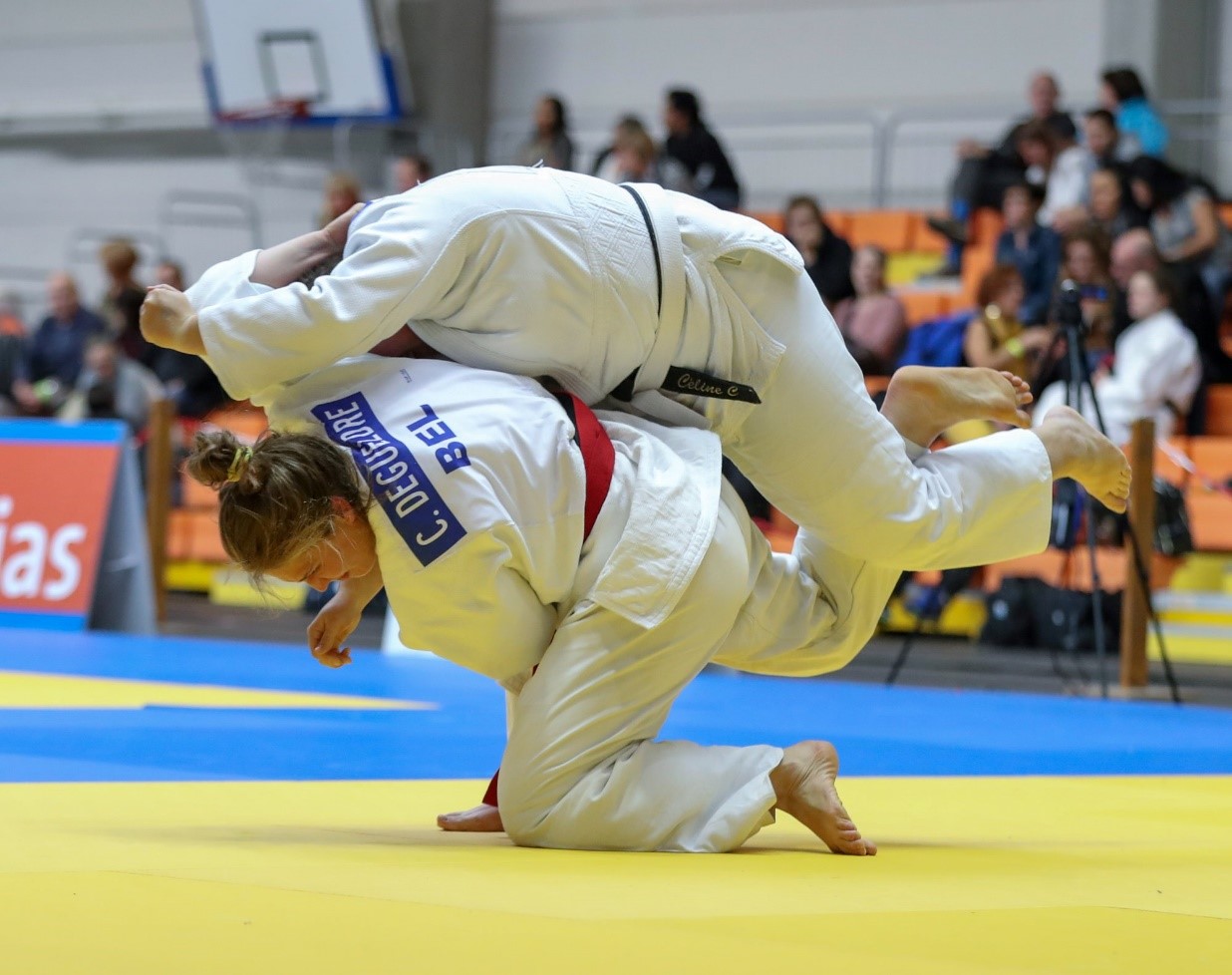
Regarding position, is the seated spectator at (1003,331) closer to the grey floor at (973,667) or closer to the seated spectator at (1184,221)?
the seated spectator at (1184,221)

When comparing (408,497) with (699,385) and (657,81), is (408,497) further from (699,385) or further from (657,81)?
Answer: (657,81)

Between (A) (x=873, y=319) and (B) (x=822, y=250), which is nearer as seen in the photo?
(A) (x=873, y=319)

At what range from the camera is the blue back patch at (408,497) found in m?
2.71

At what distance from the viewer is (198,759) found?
3783 mm

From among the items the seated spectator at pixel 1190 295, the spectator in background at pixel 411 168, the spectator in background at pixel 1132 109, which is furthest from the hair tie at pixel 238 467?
the spectator in background at pixel 1132 109

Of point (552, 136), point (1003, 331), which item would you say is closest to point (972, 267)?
point (1003, 331)

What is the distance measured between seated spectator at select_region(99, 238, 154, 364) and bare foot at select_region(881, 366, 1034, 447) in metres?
8.91

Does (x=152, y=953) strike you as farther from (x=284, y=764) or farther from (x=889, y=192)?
(x=889, y=192)

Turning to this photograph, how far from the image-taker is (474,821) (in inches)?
116

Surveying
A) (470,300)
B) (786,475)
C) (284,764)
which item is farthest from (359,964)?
(284,764)

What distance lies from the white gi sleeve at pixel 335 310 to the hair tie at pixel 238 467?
4.2 inches

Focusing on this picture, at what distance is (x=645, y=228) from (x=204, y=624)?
6315 millimetres

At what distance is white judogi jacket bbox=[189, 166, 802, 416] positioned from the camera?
269 centimetres

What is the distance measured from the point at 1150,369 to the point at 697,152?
397 centimetres
